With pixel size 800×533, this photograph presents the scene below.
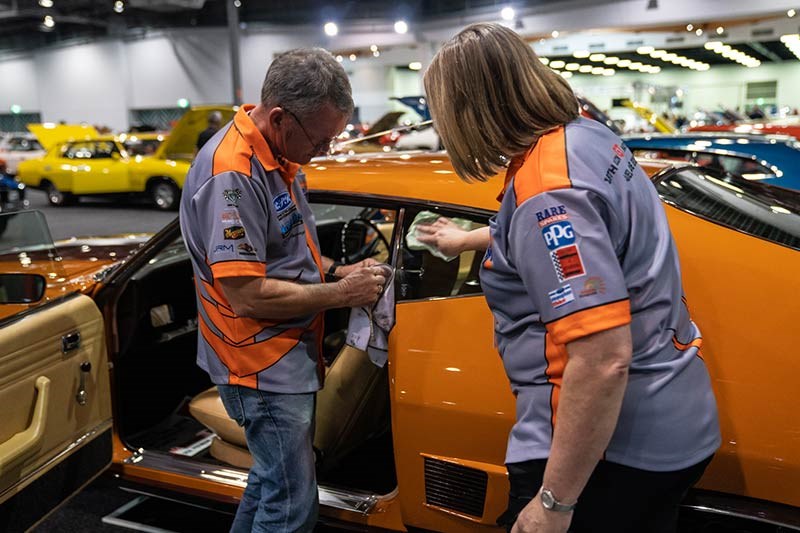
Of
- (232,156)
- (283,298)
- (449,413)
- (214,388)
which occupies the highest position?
(232,156)

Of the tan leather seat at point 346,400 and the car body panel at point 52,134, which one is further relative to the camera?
the car body panel at point 52,134

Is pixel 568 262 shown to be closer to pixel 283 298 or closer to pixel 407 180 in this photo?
pixel 283 298

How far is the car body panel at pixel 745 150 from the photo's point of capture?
17.3ft

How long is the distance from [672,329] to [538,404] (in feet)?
0.89

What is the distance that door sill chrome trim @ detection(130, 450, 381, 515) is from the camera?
7.00 feet

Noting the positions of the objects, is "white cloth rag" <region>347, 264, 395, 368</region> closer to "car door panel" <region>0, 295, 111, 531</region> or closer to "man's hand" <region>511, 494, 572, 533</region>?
"man's hand" <region>511, 494, 572, 533</region>

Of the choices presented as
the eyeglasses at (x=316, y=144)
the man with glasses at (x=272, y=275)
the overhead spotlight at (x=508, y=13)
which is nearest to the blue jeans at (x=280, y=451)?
the man with glasses at (x=272, y=275)

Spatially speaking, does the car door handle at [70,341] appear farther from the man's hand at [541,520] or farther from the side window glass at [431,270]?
the man's hand at [541,520]

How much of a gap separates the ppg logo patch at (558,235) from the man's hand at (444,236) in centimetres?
74

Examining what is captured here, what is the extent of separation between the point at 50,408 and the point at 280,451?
0.77 m

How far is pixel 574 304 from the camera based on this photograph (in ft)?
3.44

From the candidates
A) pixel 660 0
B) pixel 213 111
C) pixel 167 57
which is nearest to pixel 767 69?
pixel 660 0

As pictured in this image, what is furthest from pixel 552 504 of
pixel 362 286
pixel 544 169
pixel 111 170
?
pixel 111 170

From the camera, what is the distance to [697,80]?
31.6 m
